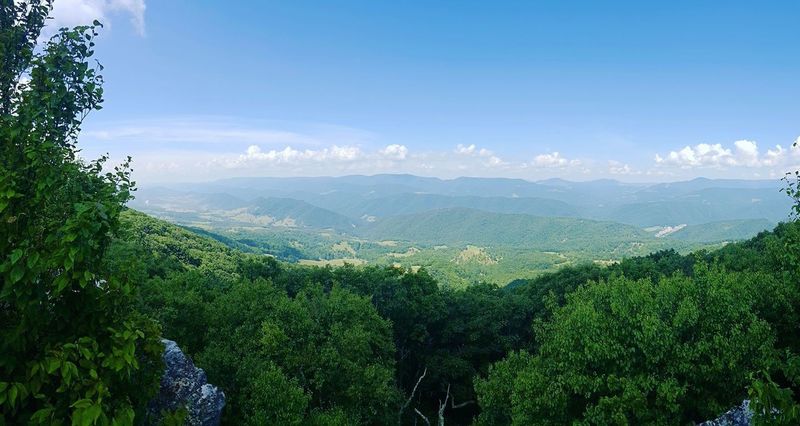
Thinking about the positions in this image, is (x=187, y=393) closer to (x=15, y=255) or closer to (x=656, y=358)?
(x=15, y=255)

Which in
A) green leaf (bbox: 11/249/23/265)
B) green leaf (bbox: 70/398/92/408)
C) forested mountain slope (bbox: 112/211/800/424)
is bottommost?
forested mountain slope (bbox: 112/211/800/424)

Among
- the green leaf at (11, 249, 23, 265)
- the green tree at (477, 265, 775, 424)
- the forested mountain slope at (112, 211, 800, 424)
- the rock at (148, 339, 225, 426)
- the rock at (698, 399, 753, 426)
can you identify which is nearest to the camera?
the green leaf at (11, 249, 23, 265)

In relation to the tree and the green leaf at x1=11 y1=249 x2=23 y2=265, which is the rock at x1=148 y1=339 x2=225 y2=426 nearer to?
the tree

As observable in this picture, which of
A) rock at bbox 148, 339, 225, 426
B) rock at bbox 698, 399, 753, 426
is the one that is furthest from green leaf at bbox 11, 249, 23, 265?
rock at bbox 698, 399, 753, 426

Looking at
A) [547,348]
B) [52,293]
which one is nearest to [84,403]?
[52,293]

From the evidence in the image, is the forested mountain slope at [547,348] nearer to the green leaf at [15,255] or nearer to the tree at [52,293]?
the tree at [52,293]

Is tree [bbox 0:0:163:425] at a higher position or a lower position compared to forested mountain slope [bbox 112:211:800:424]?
higher
